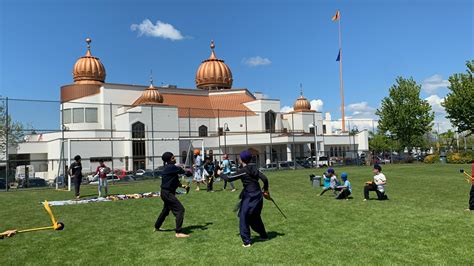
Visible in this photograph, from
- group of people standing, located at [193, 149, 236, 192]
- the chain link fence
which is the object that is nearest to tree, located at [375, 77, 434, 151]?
the chain link fence

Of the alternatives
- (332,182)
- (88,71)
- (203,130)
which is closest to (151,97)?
(203,130)

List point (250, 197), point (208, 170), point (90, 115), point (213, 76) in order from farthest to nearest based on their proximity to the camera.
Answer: point (213, 76)
point (90, 115)
point (208, 170)
point (250, 197)

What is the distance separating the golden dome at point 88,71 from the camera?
6581 centimetres

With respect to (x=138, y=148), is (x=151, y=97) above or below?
above

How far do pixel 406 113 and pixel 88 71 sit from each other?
155 feet

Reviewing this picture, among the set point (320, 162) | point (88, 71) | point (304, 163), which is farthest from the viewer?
point (88, 71)

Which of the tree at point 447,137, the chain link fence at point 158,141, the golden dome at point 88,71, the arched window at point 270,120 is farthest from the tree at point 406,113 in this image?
the golden dome at point 88,71

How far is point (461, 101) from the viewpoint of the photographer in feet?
137

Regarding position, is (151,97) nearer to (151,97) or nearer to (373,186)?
(151,97)

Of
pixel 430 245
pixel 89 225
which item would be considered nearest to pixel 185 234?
pixel 89 225

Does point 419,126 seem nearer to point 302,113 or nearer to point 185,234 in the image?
point 302,113

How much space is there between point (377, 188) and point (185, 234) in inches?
295

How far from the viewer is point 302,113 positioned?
66.5m

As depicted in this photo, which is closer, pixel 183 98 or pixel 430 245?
pixel 430 245
